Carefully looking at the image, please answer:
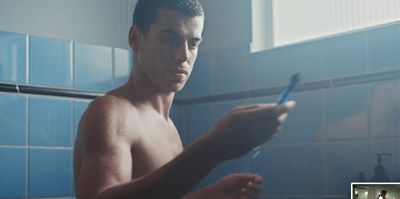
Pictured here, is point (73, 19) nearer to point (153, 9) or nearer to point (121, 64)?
point (121, 64)

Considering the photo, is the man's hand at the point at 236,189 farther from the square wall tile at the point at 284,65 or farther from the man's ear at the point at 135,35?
the square wall tile at the point at 284,65

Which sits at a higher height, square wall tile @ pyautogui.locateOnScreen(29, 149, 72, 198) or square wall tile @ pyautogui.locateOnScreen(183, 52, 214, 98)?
square wall tile @ pyautogui.locateOnScreen(183, 52, 214, 98)

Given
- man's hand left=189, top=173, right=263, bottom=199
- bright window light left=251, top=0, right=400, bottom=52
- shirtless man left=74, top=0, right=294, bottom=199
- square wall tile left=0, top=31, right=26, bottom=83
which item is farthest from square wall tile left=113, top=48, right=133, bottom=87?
man's hand left=189, top=173, right=263, bottom=199

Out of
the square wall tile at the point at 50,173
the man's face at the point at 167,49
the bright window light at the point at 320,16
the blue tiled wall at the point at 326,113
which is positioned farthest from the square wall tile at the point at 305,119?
the square wall tile at the point at 50,173

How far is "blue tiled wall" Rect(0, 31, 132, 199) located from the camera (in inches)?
51.1

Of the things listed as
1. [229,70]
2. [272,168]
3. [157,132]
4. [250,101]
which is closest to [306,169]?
[272,168]

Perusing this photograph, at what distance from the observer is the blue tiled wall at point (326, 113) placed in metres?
1.16

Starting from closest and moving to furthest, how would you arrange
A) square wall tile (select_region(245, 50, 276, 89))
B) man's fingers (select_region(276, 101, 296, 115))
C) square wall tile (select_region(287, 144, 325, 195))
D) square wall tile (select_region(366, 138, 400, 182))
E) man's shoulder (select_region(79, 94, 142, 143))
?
man's fingers (select_region(276, 101, 296, 115)) → man's shoulder (select_region(79, 94, 142, 143)) → square wall tile (select_region(366, 138, 400, 182)) → square wall tile (select_region(287, 144, 325, 195)) → square wall tile (select_region(245, 50, 276, 89))

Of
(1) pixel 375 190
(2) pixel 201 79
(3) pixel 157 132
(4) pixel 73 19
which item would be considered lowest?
(1) pixel 375 190

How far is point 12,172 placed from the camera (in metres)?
1.30

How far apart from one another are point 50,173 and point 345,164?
589mm

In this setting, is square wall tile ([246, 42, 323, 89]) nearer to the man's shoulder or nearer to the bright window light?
the bright window light

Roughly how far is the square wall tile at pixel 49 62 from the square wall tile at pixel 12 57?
18 mm

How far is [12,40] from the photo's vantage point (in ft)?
4.28
